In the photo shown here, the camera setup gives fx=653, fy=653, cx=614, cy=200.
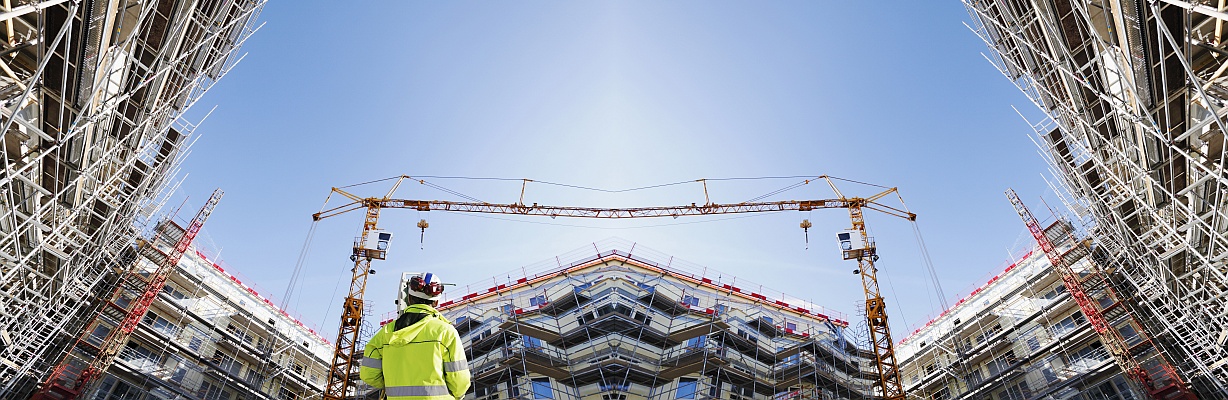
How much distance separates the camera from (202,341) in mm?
24953

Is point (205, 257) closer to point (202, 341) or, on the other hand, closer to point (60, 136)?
point (202, 341)

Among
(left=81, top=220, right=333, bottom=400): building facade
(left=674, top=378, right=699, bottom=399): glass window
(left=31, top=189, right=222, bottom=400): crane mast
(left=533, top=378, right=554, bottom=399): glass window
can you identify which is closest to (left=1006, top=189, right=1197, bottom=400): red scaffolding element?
(left=674, top=378, right=699, bottom=399): glass window

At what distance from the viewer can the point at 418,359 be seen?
399cm

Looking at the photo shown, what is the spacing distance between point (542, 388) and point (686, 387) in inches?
162

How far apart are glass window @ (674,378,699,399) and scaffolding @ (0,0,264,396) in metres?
14.1

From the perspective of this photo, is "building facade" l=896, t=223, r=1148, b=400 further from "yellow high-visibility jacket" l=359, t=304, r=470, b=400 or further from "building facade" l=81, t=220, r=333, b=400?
"building facade" l=81, t=220, r=333, b=400

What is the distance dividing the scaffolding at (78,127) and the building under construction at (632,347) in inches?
379

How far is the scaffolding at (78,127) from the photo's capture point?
A: 8.53 meters

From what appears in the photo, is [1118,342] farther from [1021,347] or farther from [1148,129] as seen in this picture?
[1148,129]

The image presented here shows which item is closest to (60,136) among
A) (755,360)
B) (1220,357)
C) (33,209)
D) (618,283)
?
(33,209)

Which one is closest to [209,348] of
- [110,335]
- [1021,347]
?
[110,335]

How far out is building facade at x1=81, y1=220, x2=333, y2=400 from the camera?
22.3 metres

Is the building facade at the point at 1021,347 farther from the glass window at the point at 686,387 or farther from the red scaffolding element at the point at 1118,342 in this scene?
the glass window at the point at 686,387

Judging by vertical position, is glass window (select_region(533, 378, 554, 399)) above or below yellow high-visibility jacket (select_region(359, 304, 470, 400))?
above
